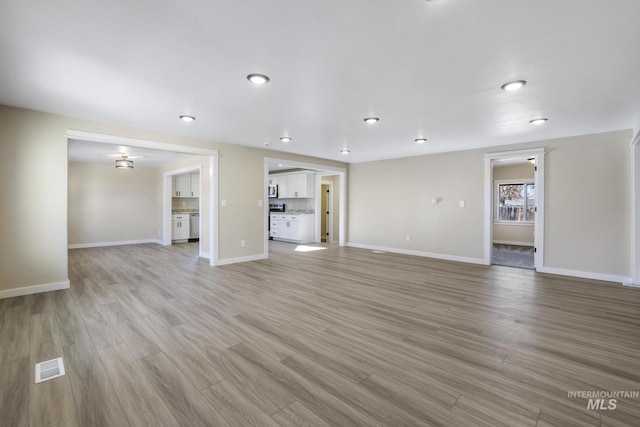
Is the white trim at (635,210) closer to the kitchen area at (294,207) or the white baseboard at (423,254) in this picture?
the white baseboard at (423,254)

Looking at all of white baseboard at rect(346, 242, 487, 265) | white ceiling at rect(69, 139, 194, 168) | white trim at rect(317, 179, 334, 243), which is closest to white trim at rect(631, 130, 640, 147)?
white baseboard at rect(346, 242, 487, 265)

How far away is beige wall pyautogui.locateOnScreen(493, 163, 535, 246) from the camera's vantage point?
28.1 ft

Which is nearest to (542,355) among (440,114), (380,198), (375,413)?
(375,413)

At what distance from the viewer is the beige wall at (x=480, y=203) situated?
4.48 meters

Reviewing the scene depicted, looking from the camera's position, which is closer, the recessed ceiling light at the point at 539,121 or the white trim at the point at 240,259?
the recessed ceiling light at the point at 539,121

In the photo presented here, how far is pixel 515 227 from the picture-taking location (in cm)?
889

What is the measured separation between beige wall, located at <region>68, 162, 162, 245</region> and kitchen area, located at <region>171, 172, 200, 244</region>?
1.77 ft

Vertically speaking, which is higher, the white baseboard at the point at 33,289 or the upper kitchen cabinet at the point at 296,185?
the upper kitchen cabinet at the point at 296,185

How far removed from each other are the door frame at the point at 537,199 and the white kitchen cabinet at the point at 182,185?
A: 8.51 metres

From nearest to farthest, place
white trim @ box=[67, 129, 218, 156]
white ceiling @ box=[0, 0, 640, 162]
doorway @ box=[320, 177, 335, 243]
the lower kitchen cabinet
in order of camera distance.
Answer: white ceiling @ box=[0, 0, 640, 162]
white trim @ box=[67, 129, 218, 156]
the lower kitchen cabinet
doorway @ box=[320, 177, 335, 243]

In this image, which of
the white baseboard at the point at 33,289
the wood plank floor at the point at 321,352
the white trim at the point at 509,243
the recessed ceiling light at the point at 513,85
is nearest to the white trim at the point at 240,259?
the wood plank floor at the point at 321,352

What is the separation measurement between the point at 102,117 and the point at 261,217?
3.22 metres

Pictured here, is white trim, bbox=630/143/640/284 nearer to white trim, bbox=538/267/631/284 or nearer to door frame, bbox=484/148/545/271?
white trim, bbox=538/267/631/284

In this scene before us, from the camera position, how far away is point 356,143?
5512 mm
